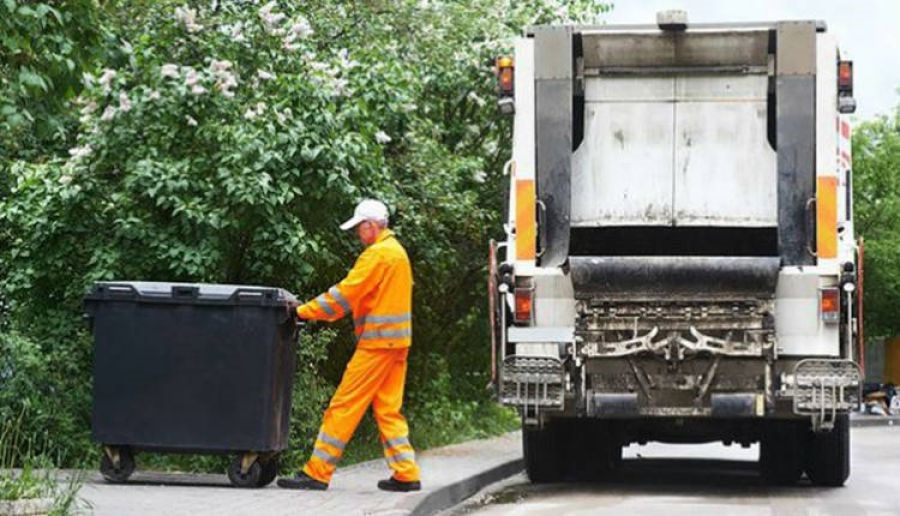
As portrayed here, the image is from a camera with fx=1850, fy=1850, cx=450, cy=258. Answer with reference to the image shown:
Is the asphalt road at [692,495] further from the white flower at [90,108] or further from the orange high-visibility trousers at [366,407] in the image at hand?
the white flower at [90,108]

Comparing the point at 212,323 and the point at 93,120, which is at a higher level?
the point at 93,120

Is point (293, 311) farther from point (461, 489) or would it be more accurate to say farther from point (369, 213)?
point (461, 489)

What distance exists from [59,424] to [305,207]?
2.30m

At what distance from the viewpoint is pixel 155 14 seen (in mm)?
14281

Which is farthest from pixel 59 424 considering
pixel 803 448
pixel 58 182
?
pixel 803 448

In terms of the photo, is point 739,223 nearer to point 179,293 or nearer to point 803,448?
point 803,448

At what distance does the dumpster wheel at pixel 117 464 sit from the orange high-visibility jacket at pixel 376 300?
1310mm

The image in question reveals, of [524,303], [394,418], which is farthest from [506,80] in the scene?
[394,418]

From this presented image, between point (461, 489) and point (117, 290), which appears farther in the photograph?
point (461, 489)

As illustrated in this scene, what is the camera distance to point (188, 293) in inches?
409

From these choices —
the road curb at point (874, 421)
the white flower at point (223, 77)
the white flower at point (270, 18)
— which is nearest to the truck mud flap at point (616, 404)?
the white flower at point (223, 77)

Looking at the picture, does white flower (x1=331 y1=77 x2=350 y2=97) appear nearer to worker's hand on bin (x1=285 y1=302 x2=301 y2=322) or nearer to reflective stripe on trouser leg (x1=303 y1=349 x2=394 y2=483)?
worker's hand on bin (x1=285 y1=302 x2=301 y2=322)

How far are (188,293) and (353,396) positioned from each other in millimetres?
1092

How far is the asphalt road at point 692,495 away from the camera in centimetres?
1095
